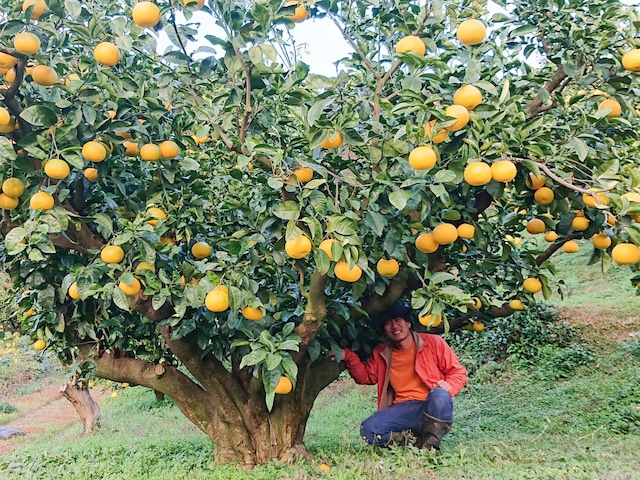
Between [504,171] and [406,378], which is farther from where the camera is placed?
[406,378]

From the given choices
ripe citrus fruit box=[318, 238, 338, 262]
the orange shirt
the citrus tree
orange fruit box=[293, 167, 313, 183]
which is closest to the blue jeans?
the orange shirt

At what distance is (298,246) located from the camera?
79.0 inches

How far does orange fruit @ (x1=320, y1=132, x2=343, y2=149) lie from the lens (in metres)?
1.99

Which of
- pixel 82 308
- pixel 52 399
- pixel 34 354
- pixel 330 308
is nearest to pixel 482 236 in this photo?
pixel 330 308

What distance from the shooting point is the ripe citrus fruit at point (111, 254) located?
2.28 m

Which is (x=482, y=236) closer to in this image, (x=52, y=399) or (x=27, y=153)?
(x=27, y=153)

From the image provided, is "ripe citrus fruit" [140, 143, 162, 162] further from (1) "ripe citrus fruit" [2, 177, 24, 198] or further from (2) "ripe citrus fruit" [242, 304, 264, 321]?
(2) "ripe citrus fruit" [242, 304, 264, 321]

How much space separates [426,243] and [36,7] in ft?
5.51

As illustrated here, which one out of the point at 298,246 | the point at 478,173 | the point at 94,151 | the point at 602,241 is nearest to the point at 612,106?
the point at 602,241

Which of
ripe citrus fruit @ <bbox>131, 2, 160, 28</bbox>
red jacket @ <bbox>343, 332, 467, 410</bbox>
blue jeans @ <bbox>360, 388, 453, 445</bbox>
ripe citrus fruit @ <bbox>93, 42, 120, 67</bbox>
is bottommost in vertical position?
blue jeans @ <bbox>360, 388, 453, 445</bbox>

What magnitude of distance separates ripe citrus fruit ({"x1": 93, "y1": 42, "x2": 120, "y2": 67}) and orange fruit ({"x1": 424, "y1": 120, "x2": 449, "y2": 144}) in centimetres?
109

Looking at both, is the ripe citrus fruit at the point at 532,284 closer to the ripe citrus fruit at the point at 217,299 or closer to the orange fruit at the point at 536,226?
the orange fruit at the point at 536,226

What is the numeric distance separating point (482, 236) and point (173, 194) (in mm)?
1482

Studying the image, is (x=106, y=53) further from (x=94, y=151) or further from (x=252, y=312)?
(x=252, y=312)
